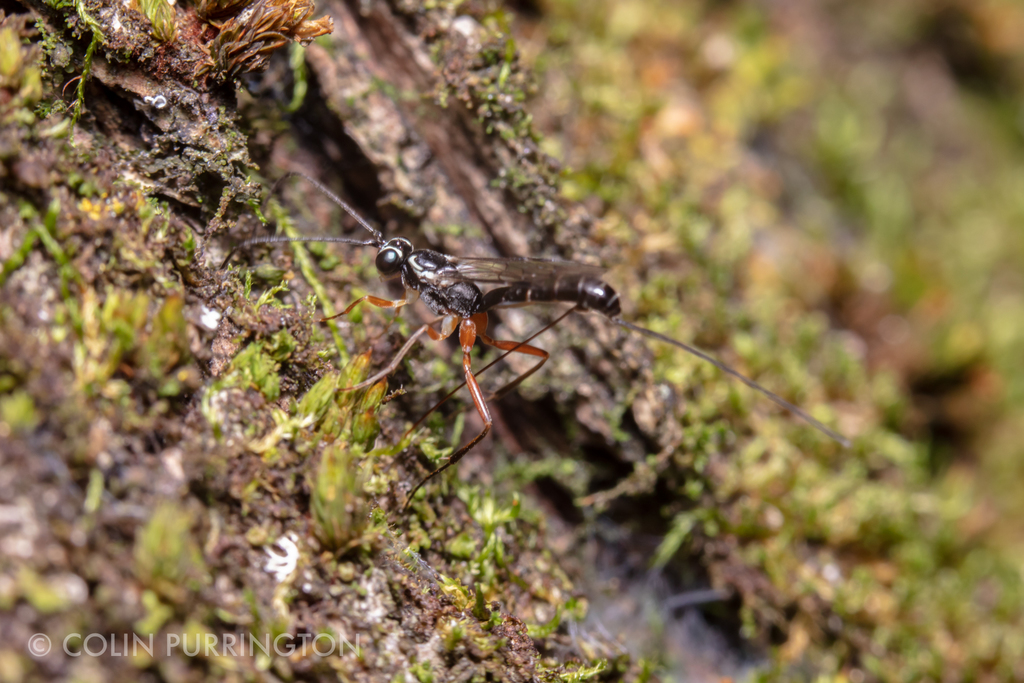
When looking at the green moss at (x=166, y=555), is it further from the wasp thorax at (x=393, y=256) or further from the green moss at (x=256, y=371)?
the wasp thorax at (x=393, y=256)

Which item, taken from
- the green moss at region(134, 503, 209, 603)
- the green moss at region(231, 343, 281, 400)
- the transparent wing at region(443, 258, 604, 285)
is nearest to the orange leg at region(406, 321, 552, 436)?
the transparent wing at region(443, 258, 604, 285)

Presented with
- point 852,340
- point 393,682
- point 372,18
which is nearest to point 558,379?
point 393,682

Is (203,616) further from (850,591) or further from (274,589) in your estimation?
(850,591)

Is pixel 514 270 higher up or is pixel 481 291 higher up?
pixel 514 270

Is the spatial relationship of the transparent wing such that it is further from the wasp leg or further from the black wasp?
the wasp leg

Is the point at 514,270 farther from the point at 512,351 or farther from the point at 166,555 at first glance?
the point at 166,555

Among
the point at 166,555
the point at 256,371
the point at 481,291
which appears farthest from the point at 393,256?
Result: the point at 166,555

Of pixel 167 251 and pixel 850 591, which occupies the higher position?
pixel 167 251
